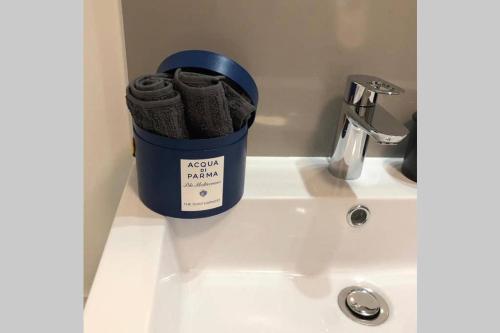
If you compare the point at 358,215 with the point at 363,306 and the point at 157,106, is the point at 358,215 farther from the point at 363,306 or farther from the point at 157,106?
the point at 157,106

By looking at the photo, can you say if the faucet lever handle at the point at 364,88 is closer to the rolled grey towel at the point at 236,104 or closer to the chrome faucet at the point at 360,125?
the chrome faucet at the point at 360,125

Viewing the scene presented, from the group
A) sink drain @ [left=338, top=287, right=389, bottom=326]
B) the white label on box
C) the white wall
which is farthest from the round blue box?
sink drain @ [left=338, top=287, right=389, bottom=326]

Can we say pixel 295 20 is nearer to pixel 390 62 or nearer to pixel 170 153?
pixel 390 62

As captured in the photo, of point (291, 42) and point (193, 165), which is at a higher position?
point (291, 42)

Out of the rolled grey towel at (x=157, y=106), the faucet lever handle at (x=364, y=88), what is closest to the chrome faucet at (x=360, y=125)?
the faucet lever handle at (x=364, y=88)

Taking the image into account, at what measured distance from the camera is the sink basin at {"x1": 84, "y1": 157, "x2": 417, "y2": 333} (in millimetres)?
534

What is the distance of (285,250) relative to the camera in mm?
615

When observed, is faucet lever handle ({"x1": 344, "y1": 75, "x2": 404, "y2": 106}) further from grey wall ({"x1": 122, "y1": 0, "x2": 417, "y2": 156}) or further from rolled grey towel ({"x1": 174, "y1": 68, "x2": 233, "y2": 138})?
rolled grey towel ({"x1": 174, "y1": 68, "x2": 233, "y2": 138})

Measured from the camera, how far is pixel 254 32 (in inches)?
23.2

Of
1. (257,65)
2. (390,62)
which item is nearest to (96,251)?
(257,65)

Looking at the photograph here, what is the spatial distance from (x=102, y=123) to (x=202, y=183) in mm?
227

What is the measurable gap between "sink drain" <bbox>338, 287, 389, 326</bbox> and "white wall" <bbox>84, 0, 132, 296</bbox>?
40 centimetres

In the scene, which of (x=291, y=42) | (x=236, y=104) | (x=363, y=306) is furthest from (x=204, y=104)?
(x=363, y=306)

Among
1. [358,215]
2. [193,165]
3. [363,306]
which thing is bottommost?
[363,306]
